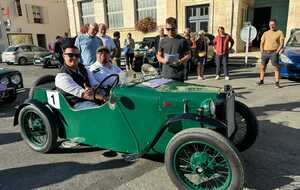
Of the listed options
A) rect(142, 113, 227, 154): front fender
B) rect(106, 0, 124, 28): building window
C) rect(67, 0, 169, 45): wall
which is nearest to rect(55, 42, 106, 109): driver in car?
rect(142, 113, 227, 154): front fender

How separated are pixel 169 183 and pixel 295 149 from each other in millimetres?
1921

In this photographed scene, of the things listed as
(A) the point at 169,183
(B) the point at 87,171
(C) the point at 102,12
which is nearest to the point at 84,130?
(B) the point at 87,171

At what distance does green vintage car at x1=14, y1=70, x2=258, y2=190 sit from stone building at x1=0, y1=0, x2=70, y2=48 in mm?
27174

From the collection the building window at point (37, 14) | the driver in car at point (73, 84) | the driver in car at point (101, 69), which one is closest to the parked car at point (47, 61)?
the driver in car at point (101, 69)

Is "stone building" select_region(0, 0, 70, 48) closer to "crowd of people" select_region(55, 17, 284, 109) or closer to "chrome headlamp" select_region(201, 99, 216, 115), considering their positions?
"crowd of people" select_region(55, 17, 284, 109)

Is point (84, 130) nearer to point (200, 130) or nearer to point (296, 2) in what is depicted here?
point (200, 130)

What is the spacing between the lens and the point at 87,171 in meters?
3.38

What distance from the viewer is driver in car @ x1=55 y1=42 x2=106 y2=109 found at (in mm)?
3446

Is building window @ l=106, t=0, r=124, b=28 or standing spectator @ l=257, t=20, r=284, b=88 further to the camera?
building window @ l=106, t=0, r=124, b=28

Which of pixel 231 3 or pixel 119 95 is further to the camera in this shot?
pixel 231 3

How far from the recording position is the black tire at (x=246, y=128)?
350 cm

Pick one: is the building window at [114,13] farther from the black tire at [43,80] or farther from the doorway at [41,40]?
the black tire at [43,80]

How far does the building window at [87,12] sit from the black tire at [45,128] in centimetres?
2087

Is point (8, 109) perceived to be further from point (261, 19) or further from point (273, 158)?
point (261, 19)
